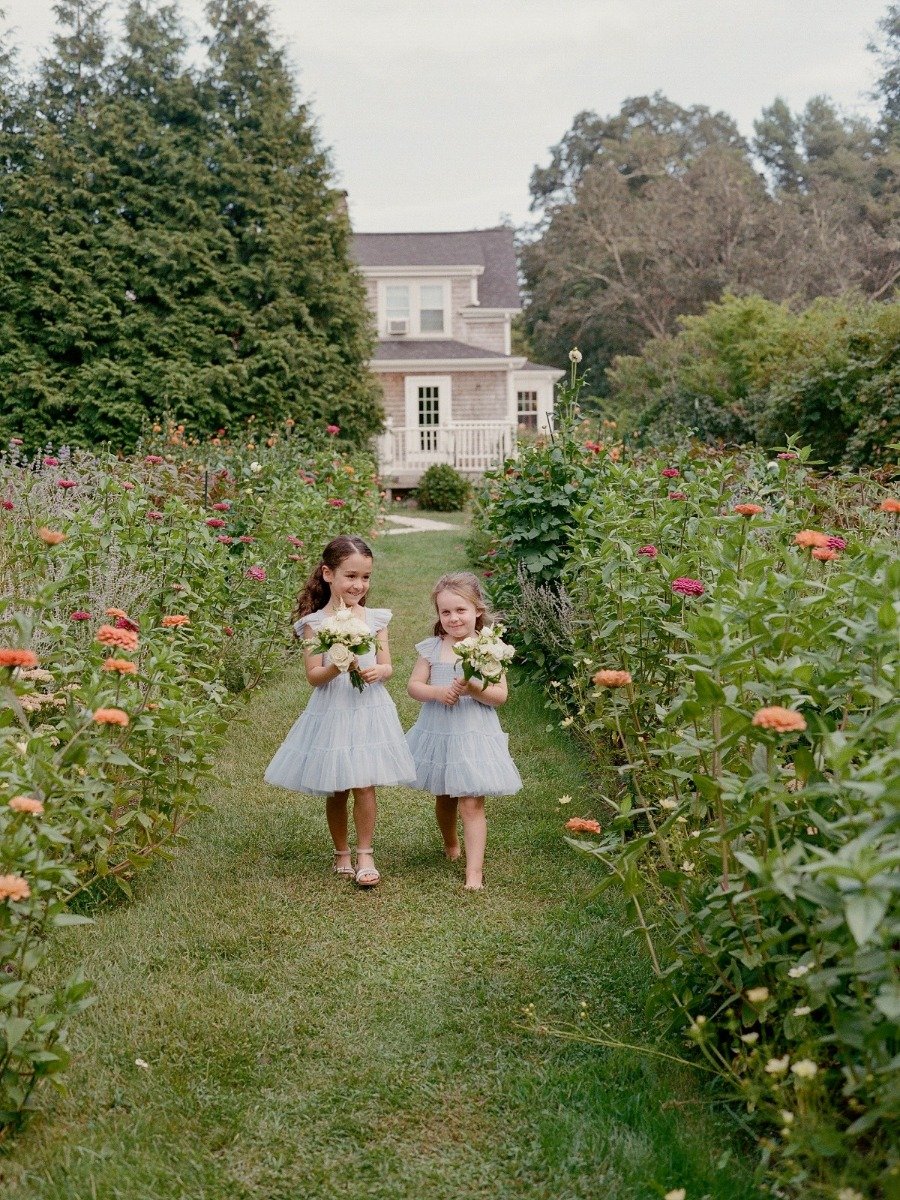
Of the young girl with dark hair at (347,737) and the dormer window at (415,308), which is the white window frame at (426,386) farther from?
the young girl with dark hair at (347,737)

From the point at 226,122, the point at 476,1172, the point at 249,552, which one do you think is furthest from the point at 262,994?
the point at 226,122

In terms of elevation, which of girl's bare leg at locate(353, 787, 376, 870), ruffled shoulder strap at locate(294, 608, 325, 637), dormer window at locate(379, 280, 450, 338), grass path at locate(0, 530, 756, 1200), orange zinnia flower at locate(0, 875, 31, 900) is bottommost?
grass path at locate(0, 530, 756, 1200)

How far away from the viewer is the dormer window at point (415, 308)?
85.3ft

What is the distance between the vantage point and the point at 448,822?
14.1ft

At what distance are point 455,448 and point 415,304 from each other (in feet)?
17.4

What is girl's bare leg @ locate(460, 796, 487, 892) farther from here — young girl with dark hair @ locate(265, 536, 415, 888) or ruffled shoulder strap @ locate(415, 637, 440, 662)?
ruffled shoulder strap @ locate(415, 637, 440, 662)

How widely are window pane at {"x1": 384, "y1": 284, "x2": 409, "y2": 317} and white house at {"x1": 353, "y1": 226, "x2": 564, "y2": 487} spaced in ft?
0.08

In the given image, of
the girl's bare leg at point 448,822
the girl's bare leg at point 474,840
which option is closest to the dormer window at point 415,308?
the girl's bare leg at point 448,822

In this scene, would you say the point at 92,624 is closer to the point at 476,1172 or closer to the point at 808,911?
the point at 476,1172

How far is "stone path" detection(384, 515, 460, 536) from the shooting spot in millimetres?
15922

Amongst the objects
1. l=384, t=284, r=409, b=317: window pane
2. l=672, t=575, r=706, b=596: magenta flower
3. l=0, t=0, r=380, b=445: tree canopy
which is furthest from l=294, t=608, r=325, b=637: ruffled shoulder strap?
l=384, t=284, r=409, b=317: window pane

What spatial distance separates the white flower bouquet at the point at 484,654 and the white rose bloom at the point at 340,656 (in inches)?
14.9

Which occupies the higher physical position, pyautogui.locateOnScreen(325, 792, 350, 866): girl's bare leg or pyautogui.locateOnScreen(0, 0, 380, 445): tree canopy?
pyautogui.locateOnScreen(0, 0, 380, 445): tree canopy

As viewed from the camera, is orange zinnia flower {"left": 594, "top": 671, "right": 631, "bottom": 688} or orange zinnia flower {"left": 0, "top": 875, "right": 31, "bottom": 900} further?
orange zinnia flower {"left": 594, "top": 671, "right": 631, "bottom": 688}
